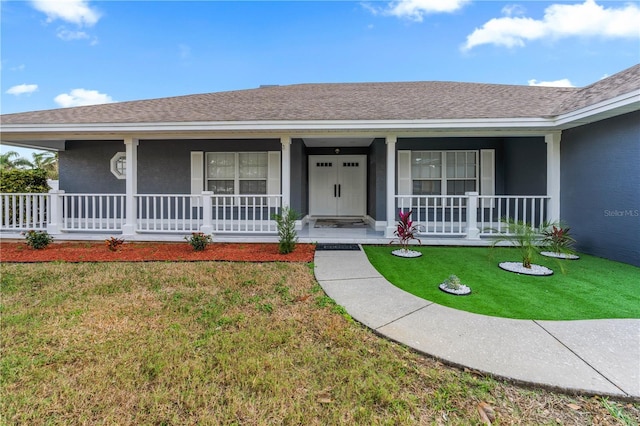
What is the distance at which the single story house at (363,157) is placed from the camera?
5.56m

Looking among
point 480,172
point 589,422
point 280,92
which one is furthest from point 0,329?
point 480,172

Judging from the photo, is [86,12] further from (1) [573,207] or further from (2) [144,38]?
(1) [573,207]

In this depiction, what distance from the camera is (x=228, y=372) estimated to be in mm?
2145

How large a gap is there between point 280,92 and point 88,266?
763 centimetres

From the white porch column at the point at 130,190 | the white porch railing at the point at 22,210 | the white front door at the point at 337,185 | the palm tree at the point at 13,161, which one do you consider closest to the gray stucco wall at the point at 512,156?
the white front door at the point at 337,185

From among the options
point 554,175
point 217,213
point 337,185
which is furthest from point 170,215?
point 554,175

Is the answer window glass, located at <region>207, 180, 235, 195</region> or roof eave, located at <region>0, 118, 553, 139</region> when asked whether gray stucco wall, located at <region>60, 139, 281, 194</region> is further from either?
roof eave, located at <region>0, 118, 553, 139</region>

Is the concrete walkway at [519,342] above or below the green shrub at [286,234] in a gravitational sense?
below

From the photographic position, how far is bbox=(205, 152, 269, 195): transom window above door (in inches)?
346

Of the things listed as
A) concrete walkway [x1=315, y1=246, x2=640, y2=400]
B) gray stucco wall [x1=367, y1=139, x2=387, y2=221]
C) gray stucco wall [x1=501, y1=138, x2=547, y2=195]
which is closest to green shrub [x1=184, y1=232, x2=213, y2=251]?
concrete walkway [x1=315, y1=246, x2=640, y2=400]

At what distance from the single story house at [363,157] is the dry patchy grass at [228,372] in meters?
3.67

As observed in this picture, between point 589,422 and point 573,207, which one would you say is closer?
point 589,422

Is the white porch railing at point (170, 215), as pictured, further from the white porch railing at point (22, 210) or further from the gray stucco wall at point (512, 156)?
the gray stucco wall at point (512, 156)

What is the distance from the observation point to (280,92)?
9914 mm
